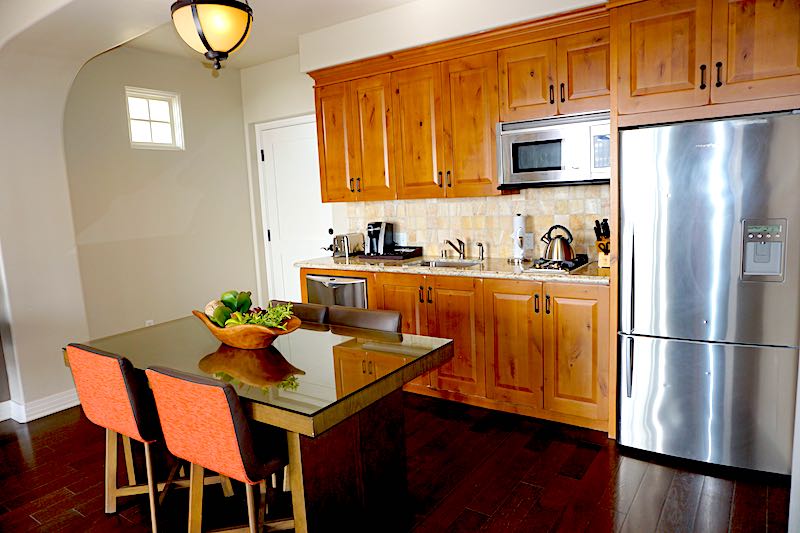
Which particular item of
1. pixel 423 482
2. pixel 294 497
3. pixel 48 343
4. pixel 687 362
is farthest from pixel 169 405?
pixel 48 343

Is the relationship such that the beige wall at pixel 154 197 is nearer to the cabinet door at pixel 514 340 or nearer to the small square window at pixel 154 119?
the small square window at pixel 154 119

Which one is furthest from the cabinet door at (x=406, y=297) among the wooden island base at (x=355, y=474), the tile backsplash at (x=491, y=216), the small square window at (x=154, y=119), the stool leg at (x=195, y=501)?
the small square window at (x=154, y=119)

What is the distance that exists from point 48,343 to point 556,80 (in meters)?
3.82

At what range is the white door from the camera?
5.02 m

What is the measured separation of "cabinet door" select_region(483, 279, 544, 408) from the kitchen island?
105cm

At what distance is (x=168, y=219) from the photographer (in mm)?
4809

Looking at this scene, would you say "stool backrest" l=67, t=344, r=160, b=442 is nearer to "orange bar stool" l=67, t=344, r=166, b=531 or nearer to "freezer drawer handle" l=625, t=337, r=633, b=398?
"orange bar stool" l=67, t=344, r=166, b=531

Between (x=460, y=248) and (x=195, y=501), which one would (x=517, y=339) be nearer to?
(x=460, y=248)

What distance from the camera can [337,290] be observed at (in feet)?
13.1

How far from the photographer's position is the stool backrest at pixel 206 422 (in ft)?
5.54

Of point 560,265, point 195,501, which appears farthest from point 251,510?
point 560,265

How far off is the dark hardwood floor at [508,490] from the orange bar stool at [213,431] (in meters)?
0.65

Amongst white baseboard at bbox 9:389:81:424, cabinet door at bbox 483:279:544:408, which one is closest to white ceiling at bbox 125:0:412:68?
cabinet door at bbox 483:279:544:408

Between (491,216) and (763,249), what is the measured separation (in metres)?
1.77
